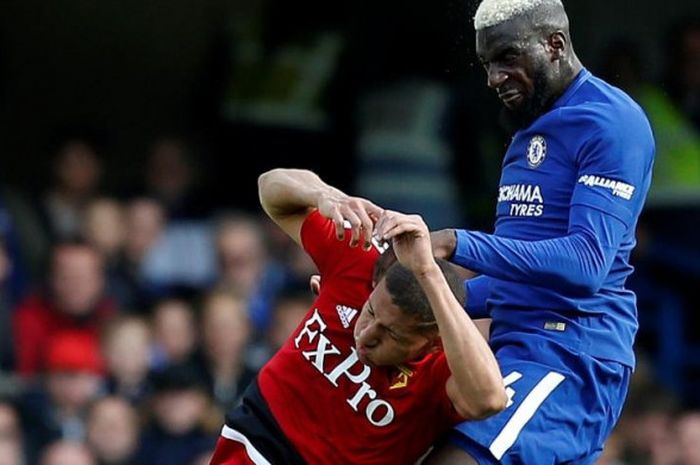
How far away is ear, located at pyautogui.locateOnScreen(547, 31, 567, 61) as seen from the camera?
16.3ft

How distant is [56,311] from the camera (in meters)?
8.70

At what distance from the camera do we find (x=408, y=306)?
482 centimetres

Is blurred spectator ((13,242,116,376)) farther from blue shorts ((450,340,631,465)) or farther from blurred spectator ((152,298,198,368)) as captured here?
blue shorts ((450,340,631,465))

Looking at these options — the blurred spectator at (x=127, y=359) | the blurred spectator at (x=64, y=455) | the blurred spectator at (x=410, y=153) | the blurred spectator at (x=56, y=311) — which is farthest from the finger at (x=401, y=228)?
the blurred spectator at (x=410, y=153)

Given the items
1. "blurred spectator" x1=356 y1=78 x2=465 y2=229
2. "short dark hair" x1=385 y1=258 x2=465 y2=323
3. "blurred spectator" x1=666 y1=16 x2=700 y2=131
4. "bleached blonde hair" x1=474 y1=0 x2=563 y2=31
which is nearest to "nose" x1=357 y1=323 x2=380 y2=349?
"short dark hair" x1=385 y1=258 x2=465 y2=323

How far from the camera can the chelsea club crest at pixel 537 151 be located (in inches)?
198

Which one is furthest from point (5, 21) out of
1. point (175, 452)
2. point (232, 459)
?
point (232, 459)

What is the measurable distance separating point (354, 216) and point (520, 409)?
706mm

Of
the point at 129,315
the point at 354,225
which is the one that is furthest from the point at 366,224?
the point at 129,315

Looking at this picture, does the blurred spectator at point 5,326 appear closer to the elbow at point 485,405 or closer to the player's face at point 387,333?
the player's face at point 387,333

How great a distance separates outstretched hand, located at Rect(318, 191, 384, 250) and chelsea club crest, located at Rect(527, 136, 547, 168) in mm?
489

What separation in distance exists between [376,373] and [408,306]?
0.35 m

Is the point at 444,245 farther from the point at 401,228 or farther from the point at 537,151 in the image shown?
the point at 537,151

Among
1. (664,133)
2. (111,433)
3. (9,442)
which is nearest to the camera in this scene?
(9,442)
